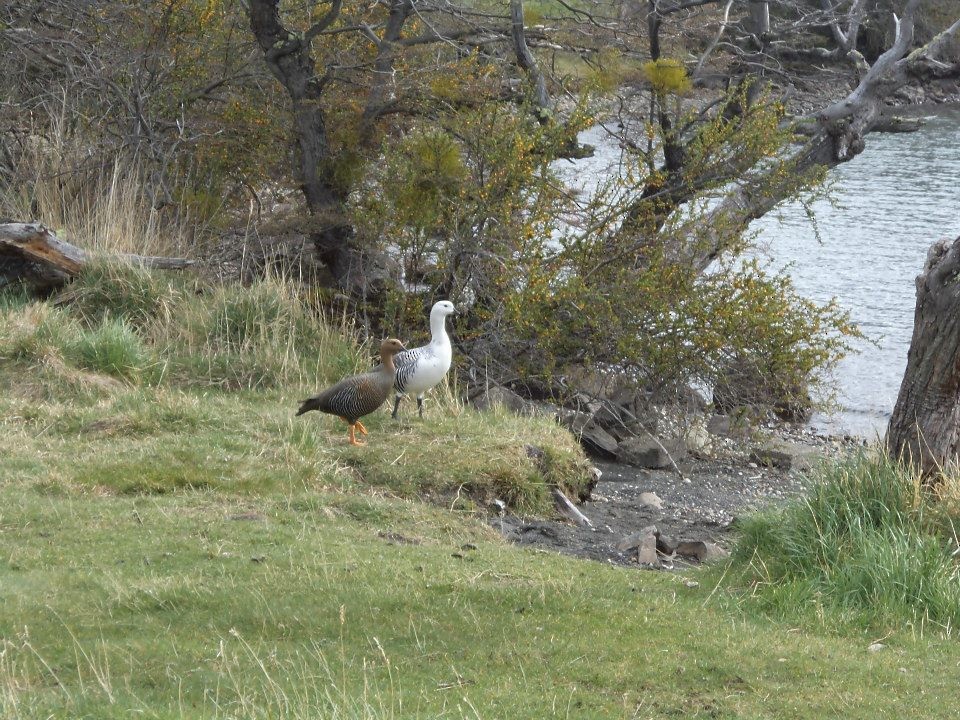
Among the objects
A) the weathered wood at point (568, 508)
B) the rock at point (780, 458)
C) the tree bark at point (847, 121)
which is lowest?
the rock at point (780, 458)

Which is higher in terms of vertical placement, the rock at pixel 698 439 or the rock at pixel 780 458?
the rock at pixel 698 439

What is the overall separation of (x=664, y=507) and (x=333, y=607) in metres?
5.20

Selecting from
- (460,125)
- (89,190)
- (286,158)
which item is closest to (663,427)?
(460,125)

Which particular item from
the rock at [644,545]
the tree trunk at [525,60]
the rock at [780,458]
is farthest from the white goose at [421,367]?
the tree trunk at [525,60]

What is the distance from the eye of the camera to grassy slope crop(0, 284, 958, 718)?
479 centimetres

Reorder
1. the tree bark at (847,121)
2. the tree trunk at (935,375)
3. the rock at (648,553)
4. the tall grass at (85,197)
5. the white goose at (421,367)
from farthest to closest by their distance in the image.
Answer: the tree bark at (847,121) < the tall grass at (85,197) < the white goose at (421,367) < the rock at (648,553) < the tree trunk at (935,375)

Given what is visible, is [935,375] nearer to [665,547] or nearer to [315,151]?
[665,547]

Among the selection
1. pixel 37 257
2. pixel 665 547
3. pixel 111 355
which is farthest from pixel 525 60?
pixel 665 547

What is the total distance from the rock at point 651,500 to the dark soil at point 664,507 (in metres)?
0.04

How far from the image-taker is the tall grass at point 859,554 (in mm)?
6211

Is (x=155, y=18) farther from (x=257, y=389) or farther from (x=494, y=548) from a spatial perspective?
(x=494, y=548)

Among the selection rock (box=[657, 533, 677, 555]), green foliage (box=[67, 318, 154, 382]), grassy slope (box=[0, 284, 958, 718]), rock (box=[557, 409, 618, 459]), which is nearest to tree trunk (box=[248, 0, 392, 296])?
rock (box=[557, 409, 618, 459])

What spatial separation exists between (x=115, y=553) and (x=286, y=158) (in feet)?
29.2

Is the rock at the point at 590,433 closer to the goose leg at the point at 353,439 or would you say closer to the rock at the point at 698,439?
the rock at the point at 698,439
